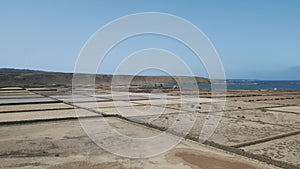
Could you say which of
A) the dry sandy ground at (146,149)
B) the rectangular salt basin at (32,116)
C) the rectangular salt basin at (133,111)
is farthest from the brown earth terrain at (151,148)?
the rectangular salt basin at (133,111)

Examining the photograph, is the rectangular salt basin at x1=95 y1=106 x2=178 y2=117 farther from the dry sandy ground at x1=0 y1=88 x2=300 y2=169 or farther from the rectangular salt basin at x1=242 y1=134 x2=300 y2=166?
the rectangular salt basin at x1=242 y1=134 x2=300 y2=166

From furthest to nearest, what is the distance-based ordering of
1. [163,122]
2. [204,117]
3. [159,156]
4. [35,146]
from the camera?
[204,117] → [163,122] → [35,146] → [159,156]

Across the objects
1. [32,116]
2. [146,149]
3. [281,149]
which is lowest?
[32,116]

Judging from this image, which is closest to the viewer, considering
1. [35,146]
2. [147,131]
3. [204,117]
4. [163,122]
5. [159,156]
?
[159,156]

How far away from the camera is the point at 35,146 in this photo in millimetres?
9000

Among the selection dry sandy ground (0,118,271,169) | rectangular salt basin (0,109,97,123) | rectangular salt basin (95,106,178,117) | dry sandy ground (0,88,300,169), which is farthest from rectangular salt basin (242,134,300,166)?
rectangular salt basin (0,109,97,123)

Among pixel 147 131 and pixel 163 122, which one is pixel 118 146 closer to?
pixel 147 131

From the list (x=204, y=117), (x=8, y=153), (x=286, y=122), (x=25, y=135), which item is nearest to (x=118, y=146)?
(x=8, y=153)

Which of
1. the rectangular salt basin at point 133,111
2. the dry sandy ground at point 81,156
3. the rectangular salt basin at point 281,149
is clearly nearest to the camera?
the dry sandy ground at point 81,156

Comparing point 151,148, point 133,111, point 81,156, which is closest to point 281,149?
point 151,148

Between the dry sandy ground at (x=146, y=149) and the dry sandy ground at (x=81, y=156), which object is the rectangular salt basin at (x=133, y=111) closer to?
the dry sandy ground at (x=146, y=149)

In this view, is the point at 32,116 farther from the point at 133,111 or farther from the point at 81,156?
the point at 81,156

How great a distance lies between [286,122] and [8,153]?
461 inches

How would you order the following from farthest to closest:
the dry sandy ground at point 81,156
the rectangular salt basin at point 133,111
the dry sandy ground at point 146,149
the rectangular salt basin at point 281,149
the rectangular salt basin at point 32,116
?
the rectangular salt basin at point 133,111 < the rectangular salt basin at point 32,116 < the rectangular salt basin at point 281,149 < the dry sandy ground at point 146,149 < the dry sandy ground at point 81,156
